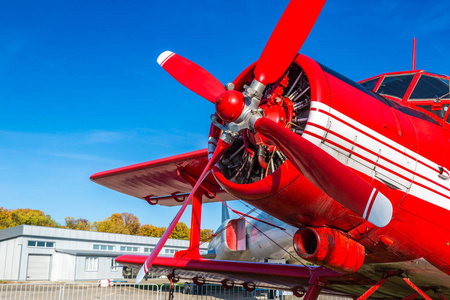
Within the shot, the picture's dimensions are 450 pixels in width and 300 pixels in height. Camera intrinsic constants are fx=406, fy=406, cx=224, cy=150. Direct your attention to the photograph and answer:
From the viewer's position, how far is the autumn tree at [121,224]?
84800mm

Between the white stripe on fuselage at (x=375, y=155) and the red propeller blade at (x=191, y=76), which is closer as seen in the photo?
the white stripe on fuselage at (x=375, y=155)

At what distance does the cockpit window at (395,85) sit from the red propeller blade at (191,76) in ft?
8.89

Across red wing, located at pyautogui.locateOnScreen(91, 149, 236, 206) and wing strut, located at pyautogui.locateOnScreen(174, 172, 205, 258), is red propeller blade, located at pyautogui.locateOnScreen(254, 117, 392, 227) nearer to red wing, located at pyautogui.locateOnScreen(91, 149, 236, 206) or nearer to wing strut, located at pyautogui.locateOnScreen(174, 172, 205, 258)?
red wing, located at pyautogui.locateOnScreen(91, 149, 236, 206)

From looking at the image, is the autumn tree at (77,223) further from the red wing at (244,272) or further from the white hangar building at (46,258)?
the red wing at (244,272)

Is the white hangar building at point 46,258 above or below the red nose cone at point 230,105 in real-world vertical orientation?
below

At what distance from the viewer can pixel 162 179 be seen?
33.7 ft

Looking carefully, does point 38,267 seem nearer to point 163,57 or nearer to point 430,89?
point 163,57

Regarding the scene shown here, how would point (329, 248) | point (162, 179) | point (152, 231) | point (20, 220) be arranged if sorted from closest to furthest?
point (329, 248) < point (162, 179) < point (20, 220) < point (152, 231)

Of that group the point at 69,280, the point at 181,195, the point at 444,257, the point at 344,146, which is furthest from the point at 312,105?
the point at 69,280

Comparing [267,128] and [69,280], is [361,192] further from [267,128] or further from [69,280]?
[69,280]

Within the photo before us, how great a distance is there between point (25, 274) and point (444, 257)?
3394 centimetres

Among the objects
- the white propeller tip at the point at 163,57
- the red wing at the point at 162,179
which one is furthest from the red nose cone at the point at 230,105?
the red wing at the point at 162,179

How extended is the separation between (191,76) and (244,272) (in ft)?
15.5

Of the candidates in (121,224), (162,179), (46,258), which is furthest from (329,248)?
(121,224)
